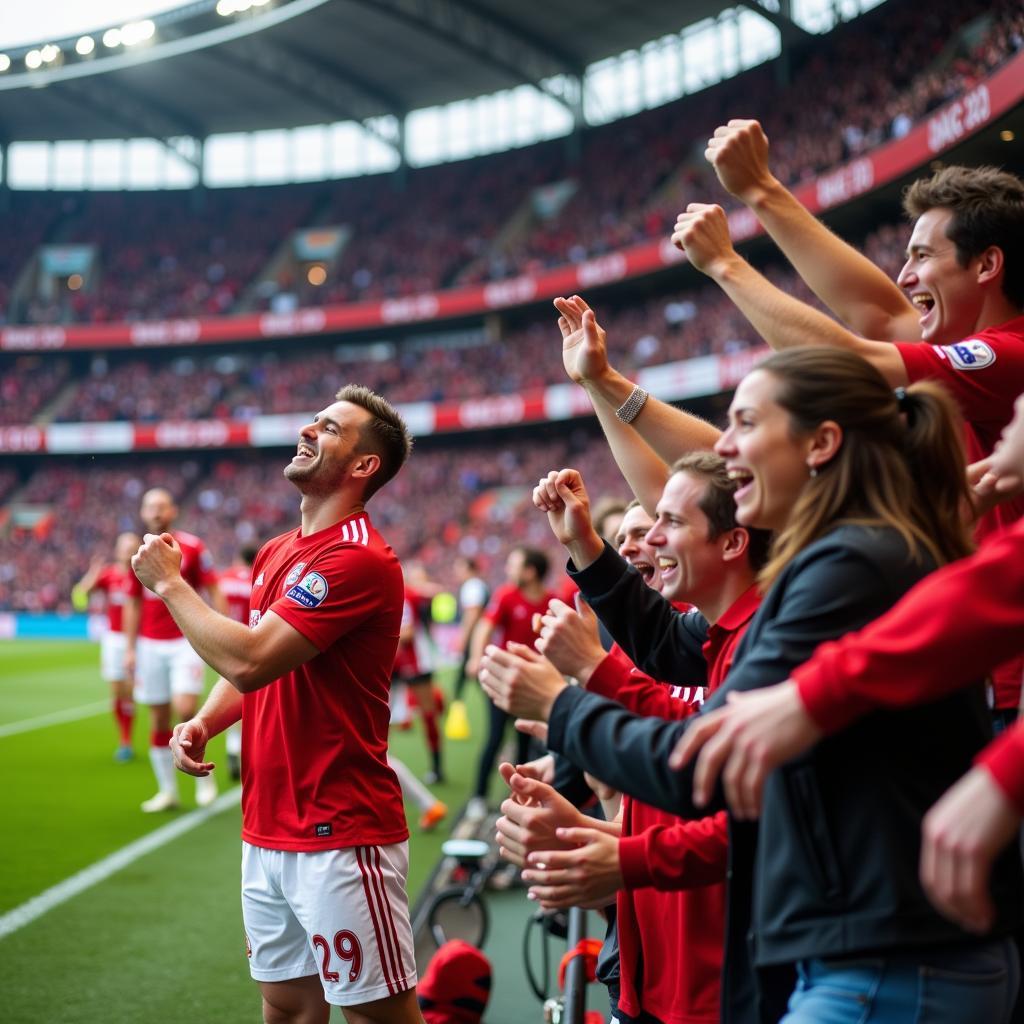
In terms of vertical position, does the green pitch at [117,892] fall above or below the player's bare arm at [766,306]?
below

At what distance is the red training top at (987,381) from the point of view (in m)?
2.54

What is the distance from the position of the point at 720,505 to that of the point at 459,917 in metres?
3.83

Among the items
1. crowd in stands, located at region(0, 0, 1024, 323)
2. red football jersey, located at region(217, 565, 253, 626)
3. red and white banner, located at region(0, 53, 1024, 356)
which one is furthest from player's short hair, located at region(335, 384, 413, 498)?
crowd in stands, located at region(0, 0, 1024, 323)

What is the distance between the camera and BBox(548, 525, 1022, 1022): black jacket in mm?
1737

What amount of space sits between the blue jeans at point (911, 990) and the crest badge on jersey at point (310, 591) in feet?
6.51

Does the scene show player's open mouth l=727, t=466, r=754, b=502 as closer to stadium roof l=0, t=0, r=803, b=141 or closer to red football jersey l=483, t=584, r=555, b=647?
red football jersey l=483, t=584, r=555, b=647

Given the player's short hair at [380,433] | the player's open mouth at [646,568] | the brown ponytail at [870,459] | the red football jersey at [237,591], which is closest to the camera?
the brown ponytail at [870,459]

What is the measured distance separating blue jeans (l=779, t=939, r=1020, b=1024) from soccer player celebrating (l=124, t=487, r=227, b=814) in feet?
26.1

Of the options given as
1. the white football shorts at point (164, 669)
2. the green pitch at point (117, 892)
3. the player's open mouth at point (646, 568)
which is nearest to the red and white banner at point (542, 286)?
the white football shorts at point (164, 669)

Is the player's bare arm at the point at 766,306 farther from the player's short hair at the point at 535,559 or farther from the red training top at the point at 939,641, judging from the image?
the player's short hair at the point at 535,559

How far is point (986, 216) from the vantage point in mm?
2873

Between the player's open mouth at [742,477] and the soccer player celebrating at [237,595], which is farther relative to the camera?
the soccer player celebrating at [237,595]

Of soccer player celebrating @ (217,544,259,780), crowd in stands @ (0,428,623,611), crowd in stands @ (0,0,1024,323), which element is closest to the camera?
soccer player celebrating @ (217,544,259,780)

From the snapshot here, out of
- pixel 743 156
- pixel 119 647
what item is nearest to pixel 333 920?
pixel 743 156
